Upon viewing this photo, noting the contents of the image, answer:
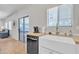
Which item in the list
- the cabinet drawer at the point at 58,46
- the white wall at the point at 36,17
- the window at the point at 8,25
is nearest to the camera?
the cabinet drawer at the point at 58,46

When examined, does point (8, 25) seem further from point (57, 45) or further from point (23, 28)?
point (57, 45)

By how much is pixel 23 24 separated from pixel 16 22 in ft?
0.58

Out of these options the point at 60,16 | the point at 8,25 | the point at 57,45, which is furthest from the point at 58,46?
the point at 8,25

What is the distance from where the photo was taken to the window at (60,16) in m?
1.96

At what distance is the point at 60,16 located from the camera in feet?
6.74

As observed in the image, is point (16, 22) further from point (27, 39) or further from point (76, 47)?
point (76, 47)

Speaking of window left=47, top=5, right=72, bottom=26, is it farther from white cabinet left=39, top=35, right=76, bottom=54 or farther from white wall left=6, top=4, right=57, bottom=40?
white cabinet left=39, top=35, right=76, bottom=54

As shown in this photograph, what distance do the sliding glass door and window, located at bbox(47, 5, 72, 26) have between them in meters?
0.43

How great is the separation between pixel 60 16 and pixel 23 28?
2.48 ft

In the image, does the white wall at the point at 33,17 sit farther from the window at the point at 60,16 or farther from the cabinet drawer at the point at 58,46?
the cabinet drawer at the point at 58,46

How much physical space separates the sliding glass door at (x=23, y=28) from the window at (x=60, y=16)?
43 cm

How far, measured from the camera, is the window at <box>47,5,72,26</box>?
1957 millimetres

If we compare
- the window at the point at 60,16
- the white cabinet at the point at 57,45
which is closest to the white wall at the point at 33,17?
the window at the point at 60,16
